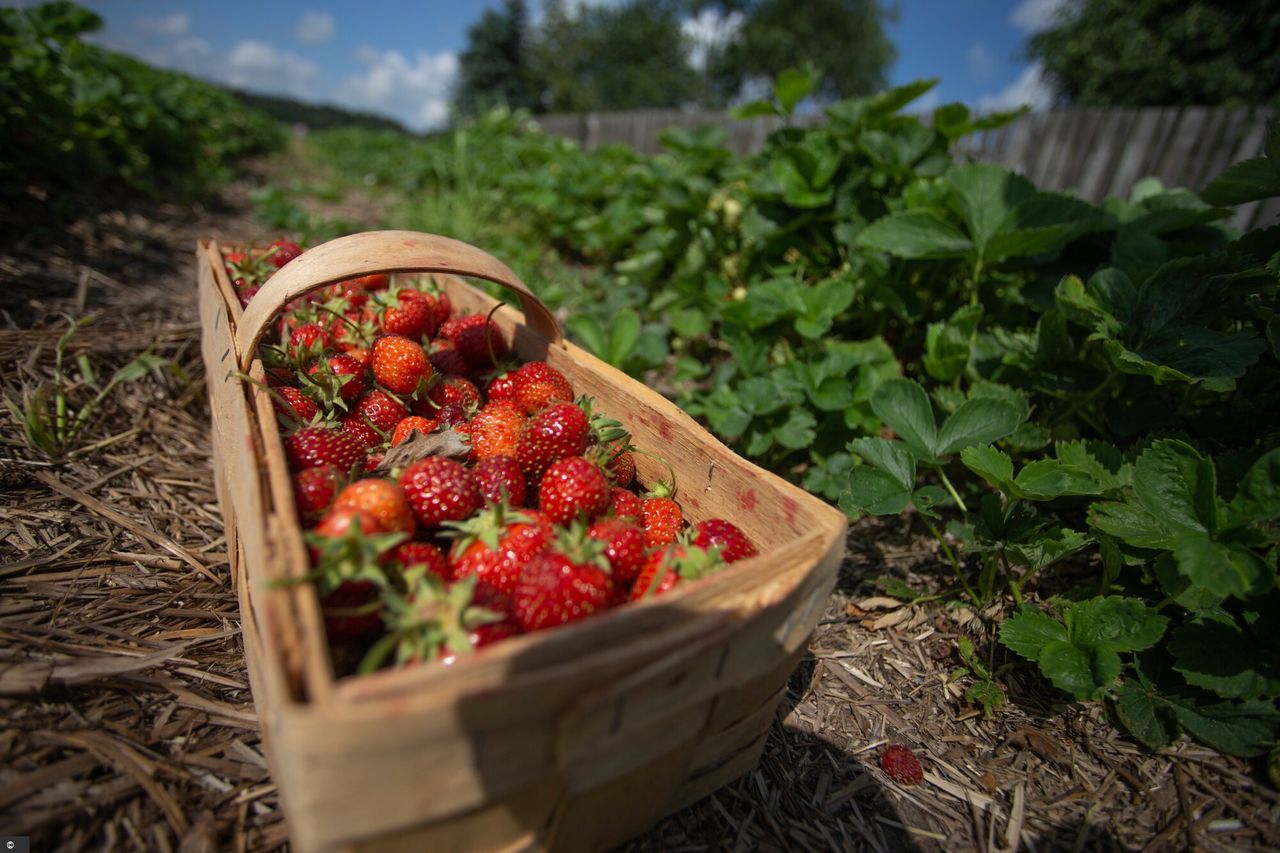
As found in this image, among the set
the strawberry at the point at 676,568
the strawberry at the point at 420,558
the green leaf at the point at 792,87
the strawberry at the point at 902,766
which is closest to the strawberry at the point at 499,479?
the strawberry at the point at 420,558

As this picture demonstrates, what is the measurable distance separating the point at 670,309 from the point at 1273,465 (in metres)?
2.35

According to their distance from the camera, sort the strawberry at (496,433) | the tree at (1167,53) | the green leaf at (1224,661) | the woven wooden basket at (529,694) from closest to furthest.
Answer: the woven wooden basket at (529,694), the green leaf at (1224,661), the strawberry at (496,433), the tree at (1167,53)

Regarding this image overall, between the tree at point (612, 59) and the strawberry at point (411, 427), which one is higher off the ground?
the tree at point (612, 59)

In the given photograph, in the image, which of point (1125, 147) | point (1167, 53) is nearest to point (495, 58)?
point (1167, 53)

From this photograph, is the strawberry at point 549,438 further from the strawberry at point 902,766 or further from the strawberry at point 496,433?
→ the strawberry at point 902,766

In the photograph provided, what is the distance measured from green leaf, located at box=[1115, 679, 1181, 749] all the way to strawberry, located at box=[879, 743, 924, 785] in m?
0.44

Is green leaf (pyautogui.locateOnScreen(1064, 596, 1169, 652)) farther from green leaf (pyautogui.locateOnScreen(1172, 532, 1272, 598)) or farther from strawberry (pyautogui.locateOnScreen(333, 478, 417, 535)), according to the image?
strawberry (pyautogui.locateOnScreen(333, 478, 417, 535))

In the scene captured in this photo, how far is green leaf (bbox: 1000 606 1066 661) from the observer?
4.24ft

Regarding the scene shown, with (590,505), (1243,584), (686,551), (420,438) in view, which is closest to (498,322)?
(420,438)

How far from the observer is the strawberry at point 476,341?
5.56 feet

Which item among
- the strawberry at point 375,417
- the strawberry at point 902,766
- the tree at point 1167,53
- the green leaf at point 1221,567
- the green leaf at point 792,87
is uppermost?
the tree at point 1167,53

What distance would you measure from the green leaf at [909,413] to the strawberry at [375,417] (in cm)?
118

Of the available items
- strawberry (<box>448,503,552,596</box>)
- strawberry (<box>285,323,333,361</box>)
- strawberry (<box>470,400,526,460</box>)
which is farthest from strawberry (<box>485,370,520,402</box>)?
strawberry (<box>448,503,552,596</box>)

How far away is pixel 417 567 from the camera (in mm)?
839
